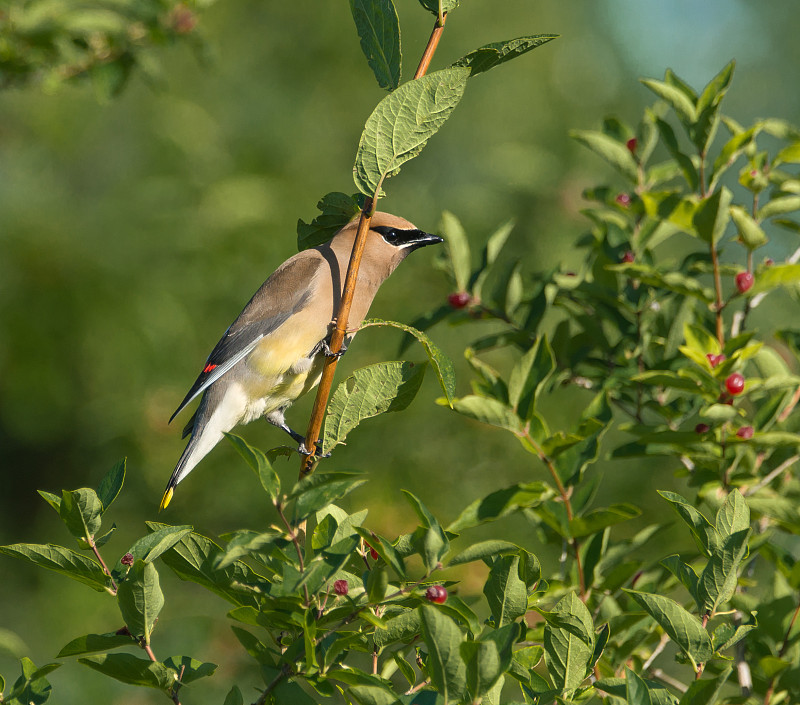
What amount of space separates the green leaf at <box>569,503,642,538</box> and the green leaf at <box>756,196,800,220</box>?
36.2 inches

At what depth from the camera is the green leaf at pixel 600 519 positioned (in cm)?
192

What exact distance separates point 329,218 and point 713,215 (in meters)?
0.90

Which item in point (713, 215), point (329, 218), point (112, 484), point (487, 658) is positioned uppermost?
point (329, 218)

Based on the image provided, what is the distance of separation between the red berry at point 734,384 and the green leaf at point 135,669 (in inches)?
51.8

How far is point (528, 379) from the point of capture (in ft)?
6.37

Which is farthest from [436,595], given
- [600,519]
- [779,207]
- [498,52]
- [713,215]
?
[779,207]

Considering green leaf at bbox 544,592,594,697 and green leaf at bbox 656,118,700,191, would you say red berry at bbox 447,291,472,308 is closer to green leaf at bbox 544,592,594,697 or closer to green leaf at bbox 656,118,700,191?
green leaf at bbox 656,118,700,191

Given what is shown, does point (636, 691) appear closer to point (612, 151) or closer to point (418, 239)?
point (612, 151)

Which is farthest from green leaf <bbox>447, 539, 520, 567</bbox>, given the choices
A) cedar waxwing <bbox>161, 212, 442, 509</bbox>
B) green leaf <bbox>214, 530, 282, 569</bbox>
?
cedar waxwing <bbox>161, 212, 442, 509</bbox>

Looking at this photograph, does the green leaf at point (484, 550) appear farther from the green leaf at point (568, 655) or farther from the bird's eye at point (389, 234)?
the bird's eye at point (389, 234)

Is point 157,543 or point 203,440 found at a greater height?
point 157,543

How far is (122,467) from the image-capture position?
1514mm

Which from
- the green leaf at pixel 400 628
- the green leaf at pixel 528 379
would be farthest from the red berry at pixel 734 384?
the green leaf at pixel 400 628

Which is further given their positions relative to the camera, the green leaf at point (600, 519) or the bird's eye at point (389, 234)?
the bird's eye at point (389, 234)
